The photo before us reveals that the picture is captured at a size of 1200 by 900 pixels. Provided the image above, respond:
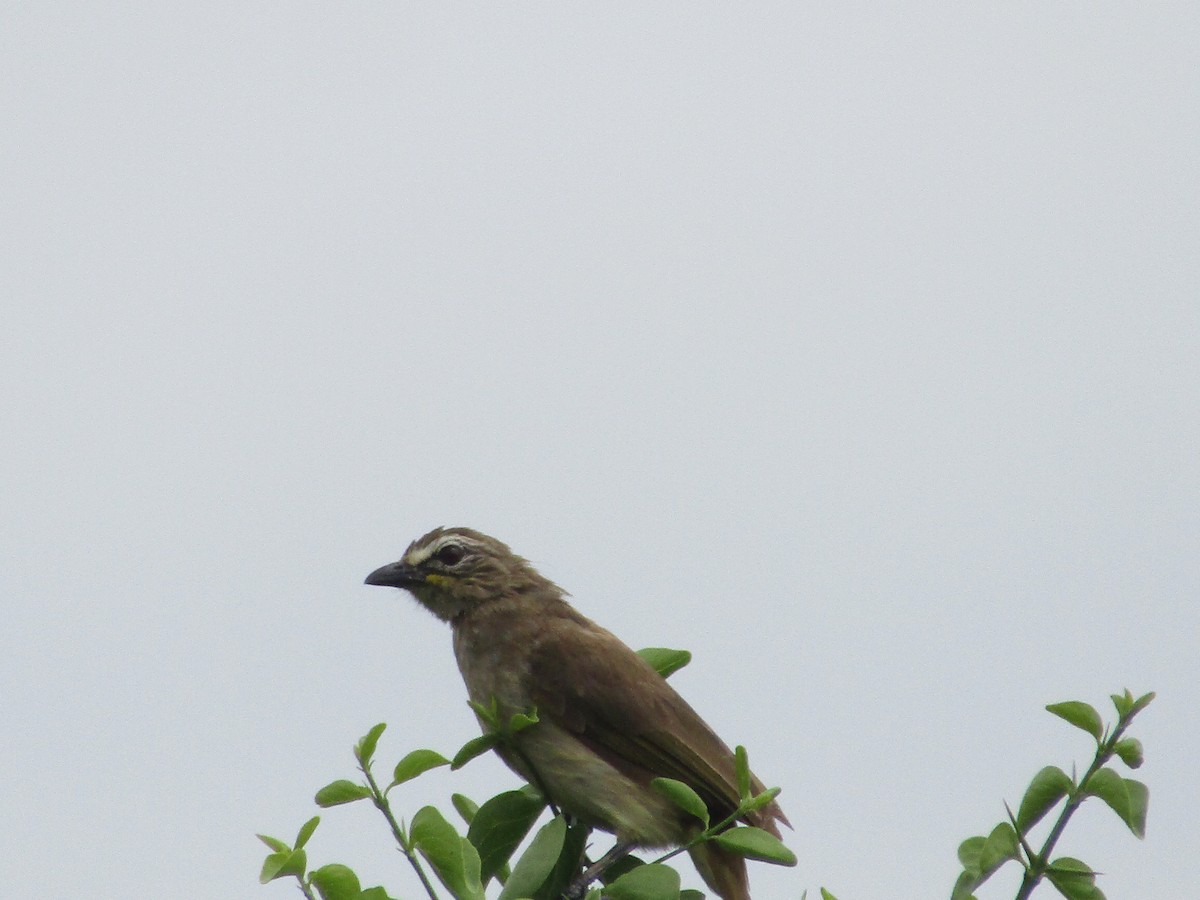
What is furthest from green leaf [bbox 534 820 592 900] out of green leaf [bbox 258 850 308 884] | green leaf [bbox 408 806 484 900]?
green leaf [bbox 258 850 308 884]

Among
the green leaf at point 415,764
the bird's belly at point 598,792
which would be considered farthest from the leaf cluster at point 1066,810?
the bird's belly at point 598,792

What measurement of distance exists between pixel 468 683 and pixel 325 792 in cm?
347

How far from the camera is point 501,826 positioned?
5344 millimetres

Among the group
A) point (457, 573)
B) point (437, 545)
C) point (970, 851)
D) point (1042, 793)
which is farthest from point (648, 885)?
point (437, 545)

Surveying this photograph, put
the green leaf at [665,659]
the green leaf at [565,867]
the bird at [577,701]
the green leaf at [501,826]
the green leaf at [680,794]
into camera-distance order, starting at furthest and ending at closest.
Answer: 1. the bird at [577,701]
2. the green leaf at [665,659]
3. the green leaf at [501,826]
4. the green leaf at [565,867]
5. the green leaf at [680,794]

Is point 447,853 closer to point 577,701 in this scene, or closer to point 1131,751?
point 1131,751

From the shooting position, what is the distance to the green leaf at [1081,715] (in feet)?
13.3

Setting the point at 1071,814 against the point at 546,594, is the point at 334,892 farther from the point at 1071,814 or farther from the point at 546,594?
the point at 546,594

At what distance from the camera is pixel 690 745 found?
7.18 metres

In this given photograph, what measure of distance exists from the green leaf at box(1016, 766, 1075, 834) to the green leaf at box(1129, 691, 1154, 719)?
259mm

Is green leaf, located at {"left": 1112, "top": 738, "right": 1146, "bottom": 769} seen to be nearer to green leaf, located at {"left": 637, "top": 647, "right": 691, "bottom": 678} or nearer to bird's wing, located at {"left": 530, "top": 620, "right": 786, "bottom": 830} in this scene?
green leaf, located at {"left": 637, "top": 647, "right": 691, "bottom": 678}

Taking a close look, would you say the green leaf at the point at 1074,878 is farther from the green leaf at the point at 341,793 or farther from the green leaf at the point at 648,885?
the green leaf at the point at 341,793

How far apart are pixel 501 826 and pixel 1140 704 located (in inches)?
93.3

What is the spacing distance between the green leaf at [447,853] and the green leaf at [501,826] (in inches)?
41.6
